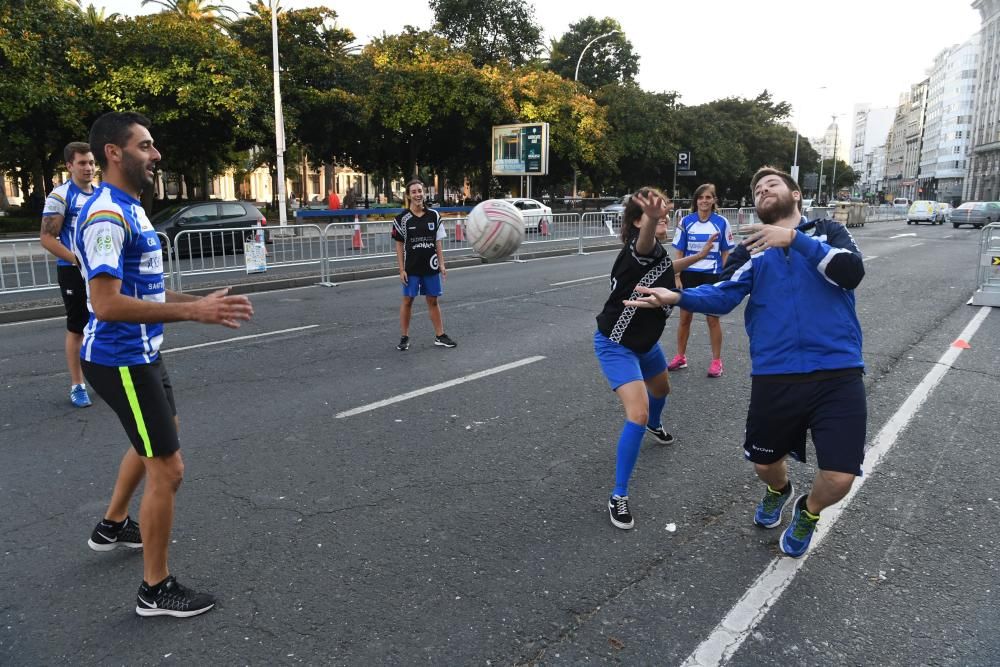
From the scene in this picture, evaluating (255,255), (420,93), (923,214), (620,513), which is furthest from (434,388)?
(923,214)

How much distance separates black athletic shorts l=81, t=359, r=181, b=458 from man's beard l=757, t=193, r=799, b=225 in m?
2.77

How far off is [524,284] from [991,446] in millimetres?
9624

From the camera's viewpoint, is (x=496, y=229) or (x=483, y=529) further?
(x=496, y=229)

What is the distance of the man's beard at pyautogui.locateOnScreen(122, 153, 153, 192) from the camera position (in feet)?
9.61

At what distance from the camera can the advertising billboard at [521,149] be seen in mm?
29087

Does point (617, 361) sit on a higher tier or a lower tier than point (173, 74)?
lower

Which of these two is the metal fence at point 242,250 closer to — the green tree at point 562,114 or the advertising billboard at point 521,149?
the advertising billboard at point 521,149

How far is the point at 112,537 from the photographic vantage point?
361 cm

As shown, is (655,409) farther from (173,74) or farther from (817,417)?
(173,74)

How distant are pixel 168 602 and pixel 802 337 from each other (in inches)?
120

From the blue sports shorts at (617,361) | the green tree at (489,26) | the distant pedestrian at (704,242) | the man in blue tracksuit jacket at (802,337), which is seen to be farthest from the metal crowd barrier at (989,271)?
the green tree at (489,26)

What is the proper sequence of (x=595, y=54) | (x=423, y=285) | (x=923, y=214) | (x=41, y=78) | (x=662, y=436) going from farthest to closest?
(x=595, y=54)
(x=923, y=214)
(x=41, y=78)
(x=423, y=285)
(x=662, y=436)

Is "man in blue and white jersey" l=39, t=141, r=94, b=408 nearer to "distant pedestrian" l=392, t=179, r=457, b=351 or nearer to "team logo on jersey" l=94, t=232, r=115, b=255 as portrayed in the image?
"team logo on jersey" l=94, t=232, r=115, b=255

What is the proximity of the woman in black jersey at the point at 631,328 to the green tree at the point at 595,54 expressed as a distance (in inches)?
1905
